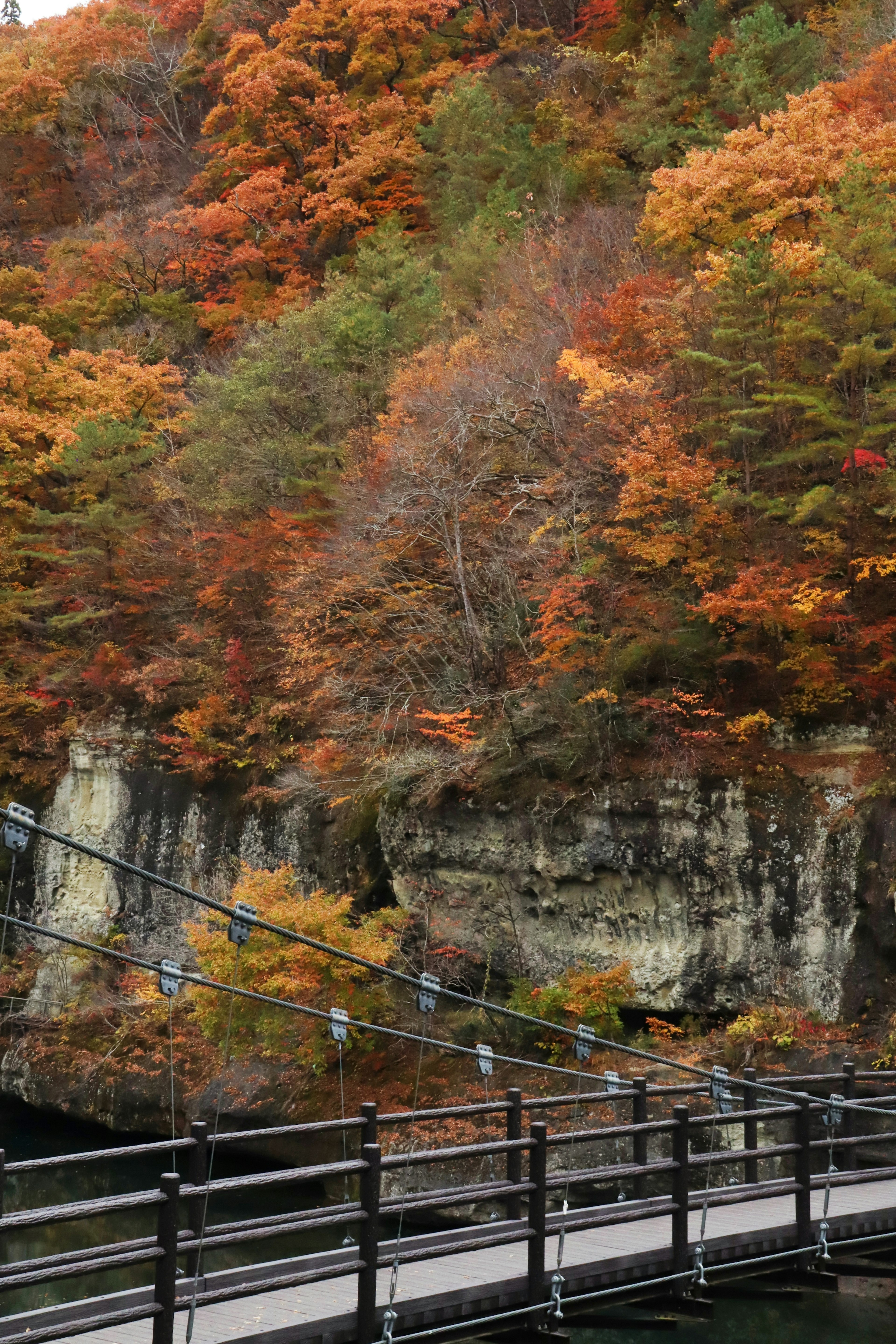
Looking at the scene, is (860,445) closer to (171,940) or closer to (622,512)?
(622,512)

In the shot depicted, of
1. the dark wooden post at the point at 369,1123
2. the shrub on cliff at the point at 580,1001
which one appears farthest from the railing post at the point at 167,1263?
the shrub on cliff at the point at 580,1001

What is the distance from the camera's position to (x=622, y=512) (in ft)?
48.9

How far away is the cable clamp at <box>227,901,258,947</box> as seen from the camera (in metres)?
6.64

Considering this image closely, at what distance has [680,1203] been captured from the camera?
23.2ft

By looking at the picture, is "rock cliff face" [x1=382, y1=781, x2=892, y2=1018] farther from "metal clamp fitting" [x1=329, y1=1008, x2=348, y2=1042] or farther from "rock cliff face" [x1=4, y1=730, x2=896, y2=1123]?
"metal clamp fitting" [x1=329, y1=1008, x2=348, y2=1042]

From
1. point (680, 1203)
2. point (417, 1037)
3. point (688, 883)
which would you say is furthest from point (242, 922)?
point (688, 883)

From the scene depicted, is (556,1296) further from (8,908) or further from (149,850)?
(149,850)

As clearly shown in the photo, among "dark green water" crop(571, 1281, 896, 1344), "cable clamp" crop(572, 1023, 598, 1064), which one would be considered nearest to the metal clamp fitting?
"cable clamp" crop(572, 1023, 598, 1064)

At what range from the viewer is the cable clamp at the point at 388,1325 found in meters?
5.79

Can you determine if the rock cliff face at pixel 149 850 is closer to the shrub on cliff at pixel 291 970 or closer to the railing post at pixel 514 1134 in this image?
the shrub on cliff at pixel 291 970

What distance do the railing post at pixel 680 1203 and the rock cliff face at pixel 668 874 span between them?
Answer: 6.92 metres

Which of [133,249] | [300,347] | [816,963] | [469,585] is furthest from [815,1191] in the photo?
[133,249]

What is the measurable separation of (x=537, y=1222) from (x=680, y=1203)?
3.52 ft

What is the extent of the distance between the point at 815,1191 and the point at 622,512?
817 cm
